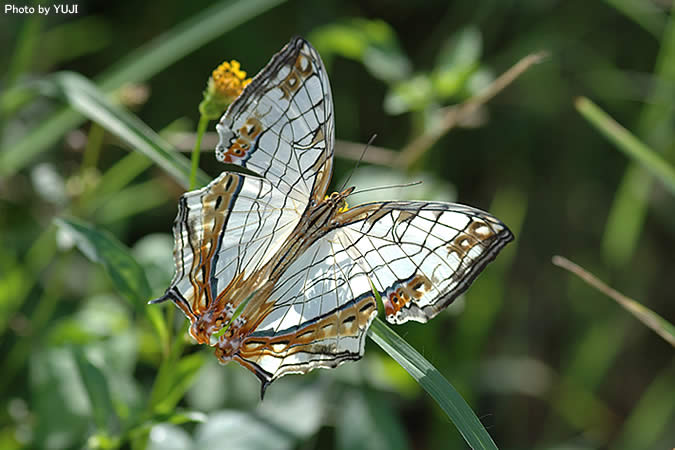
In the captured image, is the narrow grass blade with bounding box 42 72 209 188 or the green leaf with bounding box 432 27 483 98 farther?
the green leaf with bounding box 432 27 483 98

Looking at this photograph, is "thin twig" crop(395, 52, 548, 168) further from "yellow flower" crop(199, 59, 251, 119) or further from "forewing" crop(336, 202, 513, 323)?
"yellow flower" crop(199, 59, 251, 119)

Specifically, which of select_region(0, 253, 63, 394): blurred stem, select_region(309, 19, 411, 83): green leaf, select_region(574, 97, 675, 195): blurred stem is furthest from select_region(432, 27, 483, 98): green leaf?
select_region(0, 253, 63, 394): blurred stem

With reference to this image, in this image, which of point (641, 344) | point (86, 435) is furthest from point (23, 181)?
point (641, 344)

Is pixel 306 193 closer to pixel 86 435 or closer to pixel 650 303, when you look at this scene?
pixel 86 435

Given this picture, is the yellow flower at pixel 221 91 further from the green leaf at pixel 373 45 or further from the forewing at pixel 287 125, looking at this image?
the green leaf at pixel 373 45

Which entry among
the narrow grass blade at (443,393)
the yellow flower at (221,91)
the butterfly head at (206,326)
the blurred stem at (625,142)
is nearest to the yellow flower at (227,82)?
the yellow flower at (221,91)

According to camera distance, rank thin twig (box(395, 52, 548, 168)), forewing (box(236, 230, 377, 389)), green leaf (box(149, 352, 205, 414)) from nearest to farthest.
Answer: forewing (box(236, 230, 377, 389)) < green leaf (box(149, 352, 205, 414)) < thin twig (box(395, 52, 548, 168))
